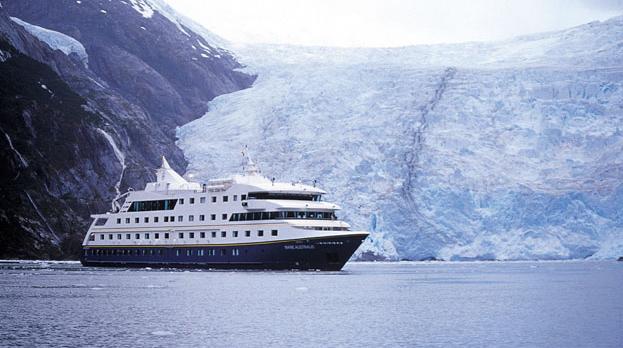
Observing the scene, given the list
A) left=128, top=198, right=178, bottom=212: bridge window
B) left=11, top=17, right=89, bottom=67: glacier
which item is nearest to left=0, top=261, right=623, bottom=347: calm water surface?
left=128, top=198, right=178, bottom=212: bridge window

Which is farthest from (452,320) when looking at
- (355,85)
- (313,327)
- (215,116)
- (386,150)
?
(215,116)

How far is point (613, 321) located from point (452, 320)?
5.06 m

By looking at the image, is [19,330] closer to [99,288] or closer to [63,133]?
[99,288]

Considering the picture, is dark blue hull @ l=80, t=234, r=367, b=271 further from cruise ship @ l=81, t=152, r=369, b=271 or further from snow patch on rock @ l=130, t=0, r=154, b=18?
snow patch on rock @ l=130, t=0, r=154, b=18

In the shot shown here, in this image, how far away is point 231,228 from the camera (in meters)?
63.6

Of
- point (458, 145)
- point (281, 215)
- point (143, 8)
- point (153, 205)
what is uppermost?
point (143, 8)

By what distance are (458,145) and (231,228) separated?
31593 millimetres

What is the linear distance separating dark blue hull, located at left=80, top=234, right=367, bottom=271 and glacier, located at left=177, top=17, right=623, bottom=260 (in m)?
8.56

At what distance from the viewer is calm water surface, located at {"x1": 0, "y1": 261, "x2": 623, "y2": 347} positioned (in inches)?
955

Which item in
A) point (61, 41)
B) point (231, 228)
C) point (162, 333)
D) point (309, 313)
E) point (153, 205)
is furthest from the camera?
point (61, 41)

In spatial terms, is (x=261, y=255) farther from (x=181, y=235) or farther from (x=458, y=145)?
A: (x=458, y=145)

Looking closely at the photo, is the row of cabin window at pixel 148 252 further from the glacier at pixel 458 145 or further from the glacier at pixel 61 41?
the glacier at pixel 61 41

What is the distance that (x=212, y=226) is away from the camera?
213 feet

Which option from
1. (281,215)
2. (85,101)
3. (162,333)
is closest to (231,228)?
(281,215)
